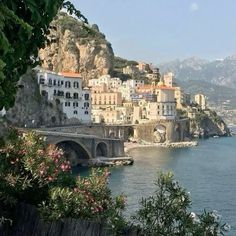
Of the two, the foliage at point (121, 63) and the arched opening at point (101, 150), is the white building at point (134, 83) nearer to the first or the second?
the foliage at point (121, 63)

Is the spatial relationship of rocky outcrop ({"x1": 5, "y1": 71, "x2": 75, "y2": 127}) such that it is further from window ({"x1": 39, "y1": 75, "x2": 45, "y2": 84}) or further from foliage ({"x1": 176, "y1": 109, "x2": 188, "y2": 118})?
foliage ({"x1": 176, "y1": 109, "x2": 188, "y2": 118})

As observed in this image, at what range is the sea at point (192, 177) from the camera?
40484 millimetres

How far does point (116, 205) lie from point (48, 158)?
1.93 m

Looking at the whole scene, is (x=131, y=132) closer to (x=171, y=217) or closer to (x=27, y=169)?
(x=171, y=217)

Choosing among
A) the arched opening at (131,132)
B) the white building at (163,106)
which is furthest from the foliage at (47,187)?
the white building at (163,106)

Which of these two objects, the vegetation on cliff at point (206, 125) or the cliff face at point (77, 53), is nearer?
the cliff face at point (77, 53)

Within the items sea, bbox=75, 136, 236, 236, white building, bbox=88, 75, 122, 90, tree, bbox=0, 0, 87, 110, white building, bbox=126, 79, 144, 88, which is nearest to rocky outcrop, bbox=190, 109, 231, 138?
white building, bbox=126, 79, 144, 88

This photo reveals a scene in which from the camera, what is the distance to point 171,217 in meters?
12.7

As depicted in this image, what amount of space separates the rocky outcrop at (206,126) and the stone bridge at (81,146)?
65.5m

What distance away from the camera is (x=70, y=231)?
11859 mm

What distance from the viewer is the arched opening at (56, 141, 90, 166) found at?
70.2 metres

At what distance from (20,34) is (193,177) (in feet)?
179

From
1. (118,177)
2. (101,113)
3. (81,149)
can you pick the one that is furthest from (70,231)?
(101,113)

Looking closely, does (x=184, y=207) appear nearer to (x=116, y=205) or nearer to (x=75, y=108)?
(x=116, y=205)
